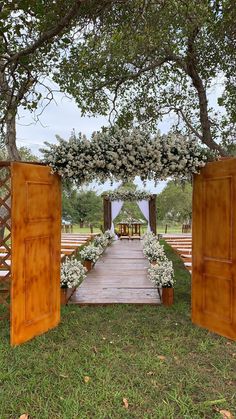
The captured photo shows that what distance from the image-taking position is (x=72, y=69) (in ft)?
15.9

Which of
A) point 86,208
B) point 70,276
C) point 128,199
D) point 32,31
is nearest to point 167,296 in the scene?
point 70,276

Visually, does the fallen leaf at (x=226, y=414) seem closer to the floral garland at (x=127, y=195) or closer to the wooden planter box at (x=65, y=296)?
the wooden planter box at (x=65, y=296)

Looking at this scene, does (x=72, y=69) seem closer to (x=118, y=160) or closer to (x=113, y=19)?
(x=113, y=19)

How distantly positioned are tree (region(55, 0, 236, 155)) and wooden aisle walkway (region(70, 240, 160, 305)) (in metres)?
2.65

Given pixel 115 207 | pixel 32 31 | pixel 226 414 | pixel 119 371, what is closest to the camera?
pixel 226 414

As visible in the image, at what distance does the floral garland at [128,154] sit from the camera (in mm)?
3096

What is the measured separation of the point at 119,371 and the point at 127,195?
29.4ft

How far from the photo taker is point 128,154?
3100 millimetres

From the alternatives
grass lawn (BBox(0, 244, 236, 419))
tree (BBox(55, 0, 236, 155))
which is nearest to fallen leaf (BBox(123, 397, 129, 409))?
grass lawn (BBox(0, 244, 236, 419))

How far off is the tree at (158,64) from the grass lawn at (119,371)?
10.2 ft

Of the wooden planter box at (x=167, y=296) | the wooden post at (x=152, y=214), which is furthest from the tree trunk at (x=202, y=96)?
the wooden post at (x=152, y=214)

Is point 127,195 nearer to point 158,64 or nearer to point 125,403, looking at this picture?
point 158,64

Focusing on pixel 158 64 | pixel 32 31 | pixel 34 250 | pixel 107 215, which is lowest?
pixel 34 250

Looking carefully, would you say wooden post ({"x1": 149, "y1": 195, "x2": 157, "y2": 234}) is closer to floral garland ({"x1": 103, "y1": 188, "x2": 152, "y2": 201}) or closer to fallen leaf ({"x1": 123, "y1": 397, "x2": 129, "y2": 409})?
floral garland ({"x1": 103, "y1": 188, "x2": 152, "y2": 201})
